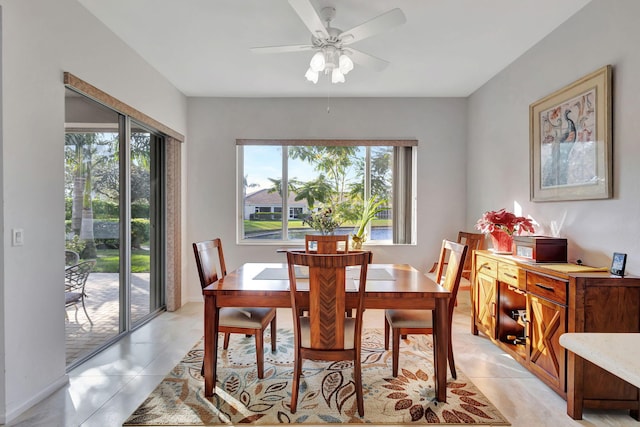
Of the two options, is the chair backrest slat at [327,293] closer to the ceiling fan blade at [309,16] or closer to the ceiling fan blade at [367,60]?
the ceiling fan blade at [309,16]

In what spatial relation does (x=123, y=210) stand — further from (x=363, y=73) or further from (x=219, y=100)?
(x=363, y=73)

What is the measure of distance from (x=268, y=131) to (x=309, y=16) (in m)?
2.49

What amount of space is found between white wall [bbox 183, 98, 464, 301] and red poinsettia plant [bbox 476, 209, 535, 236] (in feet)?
4.74

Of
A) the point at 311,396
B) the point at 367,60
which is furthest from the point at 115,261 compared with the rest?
the point at 367,60

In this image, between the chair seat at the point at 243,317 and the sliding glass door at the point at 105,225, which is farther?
the sliding glass door at the point at 105,225

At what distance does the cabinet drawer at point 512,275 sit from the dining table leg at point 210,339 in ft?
7.08

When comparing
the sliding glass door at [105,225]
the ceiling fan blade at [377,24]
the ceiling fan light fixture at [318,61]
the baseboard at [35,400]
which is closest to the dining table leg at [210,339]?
the baseboard at [35,400]

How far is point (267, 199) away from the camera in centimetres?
469

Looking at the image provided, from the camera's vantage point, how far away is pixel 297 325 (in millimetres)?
2037

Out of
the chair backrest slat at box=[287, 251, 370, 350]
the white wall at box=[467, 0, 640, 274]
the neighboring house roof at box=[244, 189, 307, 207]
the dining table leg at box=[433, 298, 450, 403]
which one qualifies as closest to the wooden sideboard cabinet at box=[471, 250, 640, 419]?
the white wall at box=[467, 0, 640, 274]

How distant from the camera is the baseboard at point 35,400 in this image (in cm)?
195

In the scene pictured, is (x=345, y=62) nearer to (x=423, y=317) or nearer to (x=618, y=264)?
(x=423, y=317)

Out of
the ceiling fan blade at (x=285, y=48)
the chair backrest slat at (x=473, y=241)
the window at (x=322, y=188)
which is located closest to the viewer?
the ceiling fan blade at (x=285, y=48)

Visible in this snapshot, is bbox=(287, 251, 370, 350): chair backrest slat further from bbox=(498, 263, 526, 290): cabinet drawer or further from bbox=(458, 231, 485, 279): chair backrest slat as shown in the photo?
bbox=(458, 231, 485, 279): chair backrest slat
